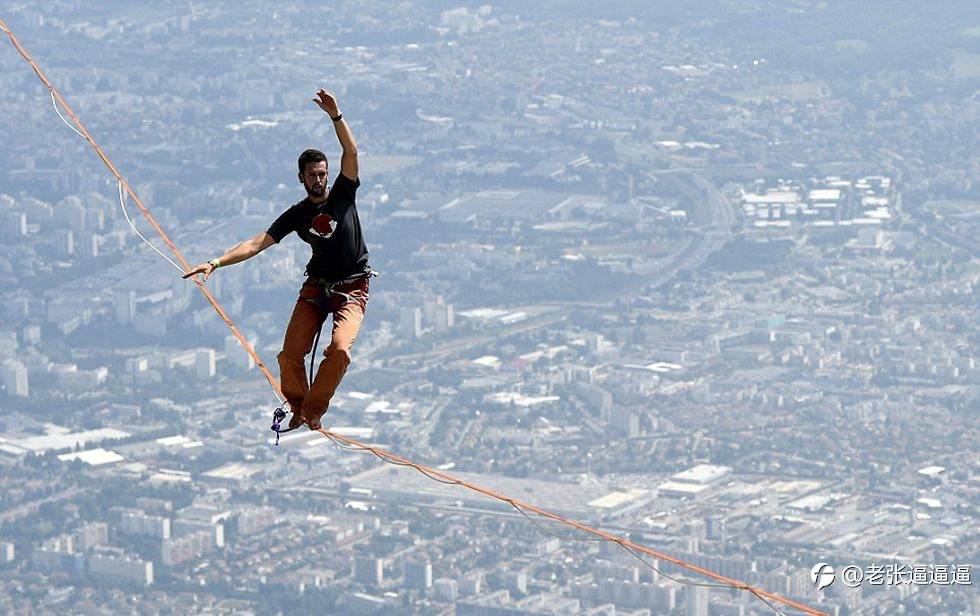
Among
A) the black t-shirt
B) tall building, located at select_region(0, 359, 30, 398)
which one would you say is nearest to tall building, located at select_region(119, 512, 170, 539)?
tall building, located at select_region(0, 359, 30, 398)

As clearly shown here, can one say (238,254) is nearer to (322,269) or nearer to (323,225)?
(323,225)

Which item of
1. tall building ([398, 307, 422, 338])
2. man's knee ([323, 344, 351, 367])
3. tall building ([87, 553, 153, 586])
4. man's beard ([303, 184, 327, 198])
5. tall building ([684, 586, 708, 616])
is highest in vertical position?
man's beard ([303, 184, 327, 198])

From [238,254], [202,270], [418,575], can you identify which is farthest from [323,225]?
[418,575]

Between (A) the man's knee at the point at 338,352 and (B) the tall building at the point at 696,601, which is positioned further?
(B) the tall building at the point at 696,601

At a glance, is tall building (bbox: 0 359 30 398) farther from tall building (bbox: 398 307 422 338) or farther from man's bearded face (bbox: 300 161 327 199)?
man's bearded face (bbox: 300 161 327 199)

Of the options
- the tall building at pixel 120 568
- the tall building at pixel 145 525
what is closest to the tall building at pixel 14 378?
the tall building at pixel 145 525

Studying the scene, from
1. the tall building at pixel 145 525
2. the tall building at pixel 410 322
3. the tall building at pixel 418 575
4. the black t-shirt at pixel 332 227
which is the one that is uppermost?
the black t-shirt at pixel 332 227

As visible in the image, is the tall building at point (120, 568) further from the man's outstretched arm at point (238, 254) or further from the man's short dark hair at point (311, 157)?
Answer: the man's short dark hair at point (311, 157)
